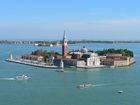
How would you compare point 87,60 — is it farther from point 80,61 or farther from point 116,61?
point 116,61

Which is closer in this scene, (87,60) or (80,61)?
(80,61)

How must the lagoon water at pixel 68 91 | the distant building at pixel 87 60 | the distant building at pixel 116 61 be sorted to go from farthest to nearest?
the distant building at pixel 116 61 → the distant building at pixel 87 60 → the lagoon water at pixel 68 91

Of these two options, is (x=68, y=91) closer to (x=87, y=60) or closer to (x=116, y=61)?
(x=87, y=60)

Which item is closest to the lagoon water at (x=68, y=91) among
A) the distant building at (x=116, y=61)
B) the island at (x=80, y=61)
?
the island at (x=80, y=61)

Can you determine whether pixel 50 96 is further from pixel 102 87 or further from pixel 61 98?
pixel 102 87

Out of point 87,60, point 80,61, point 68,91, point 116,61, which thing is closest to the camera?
point 68,91

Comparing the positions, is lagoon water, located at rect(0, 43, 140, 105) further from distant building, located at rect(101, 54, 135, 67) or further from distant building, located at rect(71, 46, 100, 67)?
distant building, located at rect(101, 54, 135, 67)

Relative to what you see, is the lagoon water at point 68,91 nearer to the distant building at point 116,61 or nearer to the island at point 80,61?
the island at point 80,61

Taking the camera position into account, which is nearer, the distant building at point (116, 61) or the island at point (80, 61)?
the island at point (80, 61)

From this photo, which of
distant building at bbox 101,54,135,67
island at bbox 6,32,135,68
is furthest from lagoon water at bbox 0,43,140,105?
distant building at bbox 101,54,135,67

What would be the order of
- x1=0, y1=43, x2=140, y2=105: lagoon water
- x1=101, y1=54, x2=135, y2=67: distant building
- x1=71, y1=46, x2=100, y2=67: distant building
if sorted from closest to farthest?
x1=0, y1=43, x2=140, y2=105: lagoon water, x1=71, y1=46, x2=100, y2=67: distant building, x1=101, y1=54, x2=135, y2=67: distant building

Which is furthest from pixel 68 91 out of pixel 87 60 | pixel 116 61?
pixel 116 61

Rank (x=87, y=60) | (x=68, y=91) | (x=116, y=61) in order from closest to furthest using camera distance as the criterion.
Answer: (x=68, y=91)
(x=87, y=60)
(x=116, y=61)
